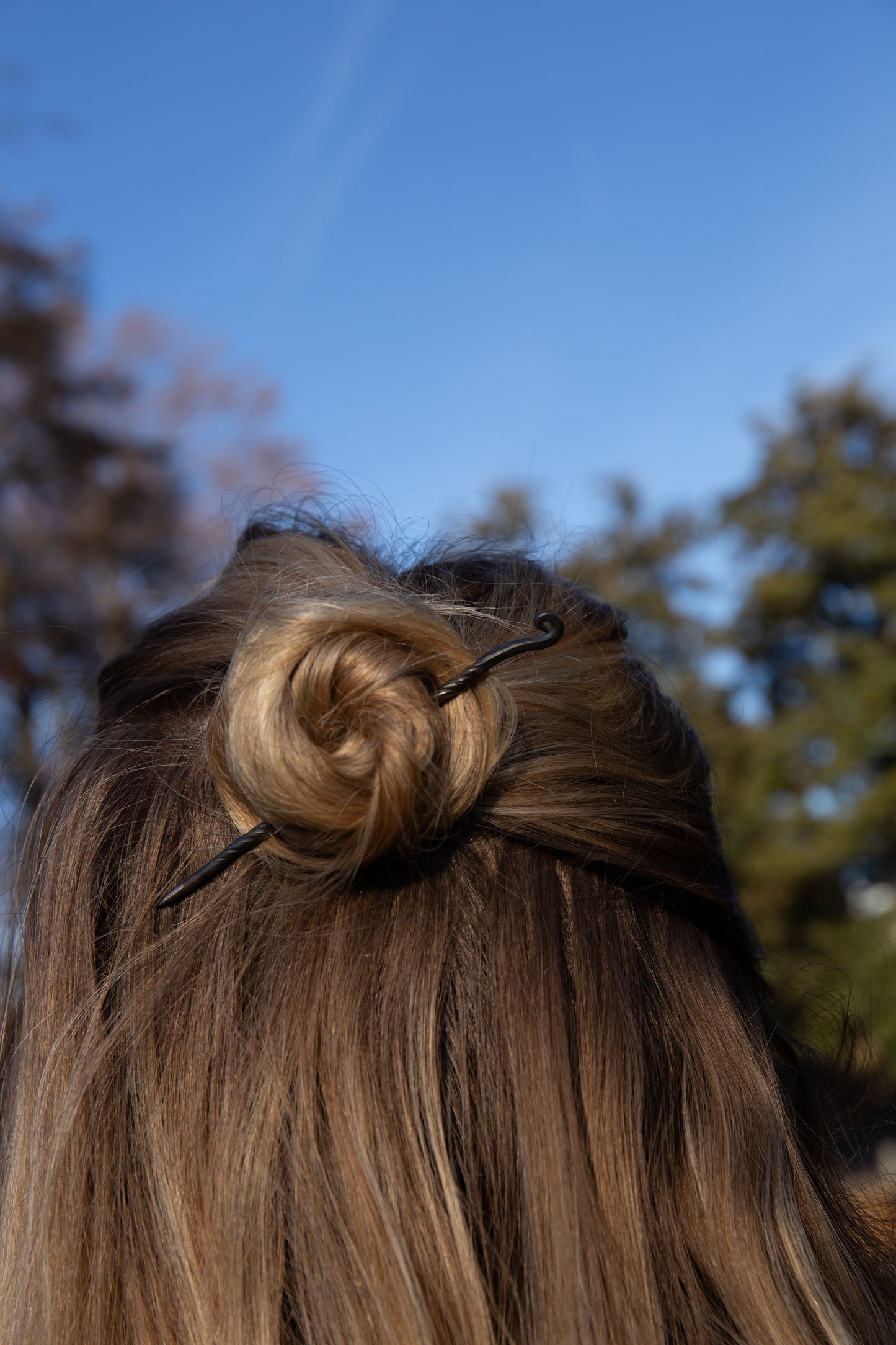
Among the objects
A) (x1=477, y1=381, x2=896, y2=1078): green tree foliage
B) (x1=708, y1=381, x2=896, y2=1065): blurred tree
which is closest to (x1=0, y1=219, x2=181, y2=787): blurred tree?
(x1=477, y1=381, x2=896, y2=1078): green tree foliage

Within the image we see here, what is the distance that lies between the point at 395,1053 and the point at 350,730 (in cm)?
21

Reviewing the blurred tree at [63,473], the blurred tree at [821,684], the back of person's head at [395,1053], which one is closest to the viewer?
the back of person's head at [395,1053]

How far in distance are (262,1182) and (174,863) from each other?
0.23m

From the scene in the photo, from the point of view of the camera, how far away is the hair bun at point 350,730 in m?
0.60

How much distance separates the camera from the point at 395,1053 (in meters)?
0.61

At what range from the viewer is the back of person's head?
587mm

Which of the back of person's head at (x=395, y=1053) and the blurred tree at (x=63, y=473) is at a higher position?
the blurred tree at (x=63, y=473)

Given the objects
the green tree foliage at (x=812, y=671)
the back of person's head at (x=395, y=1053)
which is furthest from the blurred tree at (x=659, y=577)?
the back of person's head at (x=395, y=1053)

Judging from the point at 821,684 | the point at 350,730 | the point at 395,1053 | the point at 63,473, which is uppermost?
the point at 63,473

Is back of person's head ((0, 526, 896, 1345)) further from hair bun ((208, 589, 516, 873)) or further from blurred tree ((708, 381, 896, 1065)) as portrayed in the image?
blurred tree ((708, 381, 896, 1065))

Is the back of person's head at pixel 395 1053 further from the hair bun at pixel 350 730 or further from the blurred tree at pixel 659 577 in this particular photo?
the blurred tree at pixel 659 577

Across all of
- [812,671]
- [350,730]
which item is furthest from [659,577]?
[350,730]

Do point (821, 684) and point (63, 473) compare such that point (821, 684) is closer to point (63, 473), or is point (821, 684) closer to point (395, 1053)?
point (63, 473)

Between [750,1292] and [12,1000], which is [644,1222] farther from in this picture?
[12,1000]
